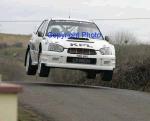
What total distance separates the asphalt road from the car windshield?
2.27m

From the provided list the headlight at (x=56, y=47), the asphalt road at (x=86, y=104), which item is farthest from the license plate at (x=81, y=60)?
the asphalt road at (x=86, y=104)

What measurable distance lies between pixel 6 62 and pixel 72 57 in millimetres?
38256

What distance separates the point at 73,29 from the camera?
15977 mm

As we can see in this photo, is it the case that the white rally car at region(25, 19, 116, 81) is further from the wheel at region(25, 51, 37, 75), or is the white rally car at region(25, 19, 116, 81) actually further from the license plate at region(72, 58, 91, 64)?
the wheel at region(25, 51, 37, 75)

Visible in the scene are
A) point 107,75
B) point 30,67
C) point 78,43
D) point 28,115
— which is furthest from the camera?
point 30,67

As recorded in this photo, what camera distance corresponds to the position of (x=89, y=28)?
642 inches

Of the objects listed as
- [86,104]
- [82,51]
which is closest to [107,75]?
[82,51]

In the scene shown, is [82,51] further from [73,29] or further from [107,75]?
[73,29]

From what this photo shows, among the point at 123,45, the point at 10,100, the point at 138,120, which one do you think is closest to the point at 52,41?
the point at 138,120

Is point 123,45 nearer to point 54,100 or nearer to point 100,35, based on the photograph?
point 100,35

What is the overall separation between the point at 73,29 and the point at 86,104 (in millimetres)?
5218

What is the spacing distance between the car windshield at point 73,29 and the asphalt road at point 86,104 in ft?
7.46

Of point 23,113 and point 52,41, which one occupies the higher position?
point 52,41

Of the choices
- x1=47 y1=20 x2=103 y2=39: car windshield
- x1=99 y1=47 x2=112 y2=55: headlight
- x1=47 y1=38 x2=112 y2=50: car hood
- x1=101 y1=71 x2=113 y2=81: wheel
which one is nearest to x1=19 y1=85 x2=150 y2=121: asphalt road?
x1=47 y1=38 x2=112 y2=50: car hood
